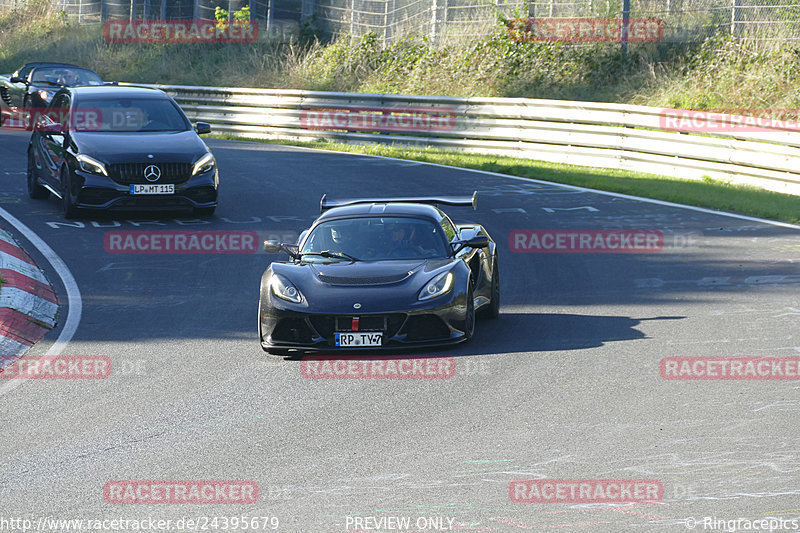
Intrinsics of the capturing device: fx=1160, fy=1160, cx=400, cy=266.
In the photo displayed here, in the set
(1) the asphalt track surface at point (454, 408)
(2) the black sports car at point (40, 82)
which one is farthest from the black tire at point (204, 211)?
(2) the black sports car at point (40, 82)

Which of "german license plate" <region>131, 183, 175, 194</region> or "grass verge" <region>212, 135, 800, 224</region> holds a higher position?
"german license plate" <region>131, 183, 175, 194</region>

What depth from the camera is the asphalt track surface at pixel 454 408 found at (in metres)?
6.31

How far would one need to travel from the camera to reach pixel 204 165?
16703 millimetres

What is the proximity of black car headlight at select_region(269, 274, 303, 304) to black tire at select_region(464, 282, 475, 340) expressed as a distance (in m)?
1.45

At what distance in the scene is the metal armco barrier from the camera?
19.7 m

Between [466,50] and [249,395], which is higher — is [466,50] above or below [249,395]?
above

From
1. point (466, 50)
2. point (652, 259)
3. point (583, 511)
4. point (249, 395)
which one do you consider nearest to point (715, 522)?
point (583, 511)

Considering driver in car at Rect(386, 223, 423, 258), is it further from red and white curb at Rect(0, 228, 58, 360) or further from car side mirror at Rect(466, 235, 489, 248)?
red and white curb at Rect(0, 228, 58, 360)

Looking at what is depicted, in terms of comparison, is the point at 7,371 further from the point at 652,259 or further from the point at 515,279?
the point at 652,259

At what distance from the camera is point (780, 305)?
38.0 feet

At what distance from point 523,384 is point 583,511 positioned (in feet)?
8.84

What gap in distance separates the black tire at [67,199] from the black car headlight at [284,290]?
742 centimetres

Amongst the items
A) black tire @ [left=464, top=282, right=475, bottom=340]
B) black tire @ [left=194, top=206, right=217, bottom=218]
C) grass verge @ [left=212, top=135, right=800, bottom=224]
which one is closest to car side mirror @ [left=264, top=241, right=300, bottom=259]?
black tire @ [left=464, top=282, right=475, bottom=340]

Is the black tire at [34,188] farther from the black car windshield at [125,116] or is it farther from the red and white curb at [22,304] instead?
the red and white curb at [22,304]
